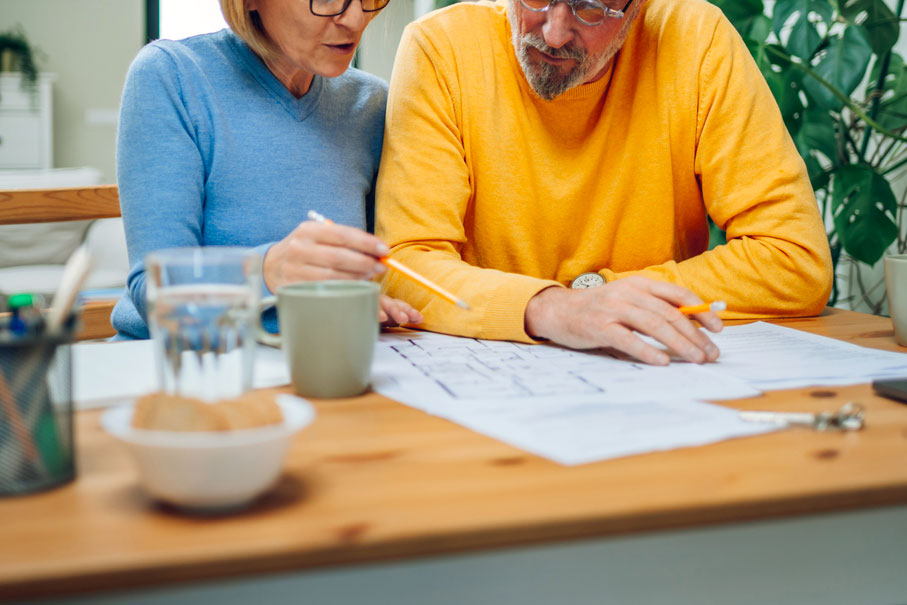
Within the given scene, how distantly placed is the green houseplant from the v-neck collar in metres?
1.14

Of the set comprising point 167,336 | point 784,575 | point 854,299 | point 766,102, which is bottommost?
point 854,299

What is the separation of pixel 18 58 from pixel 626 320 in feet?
18.2

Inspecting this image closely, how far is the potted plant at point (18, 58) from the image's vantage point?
5230 mm

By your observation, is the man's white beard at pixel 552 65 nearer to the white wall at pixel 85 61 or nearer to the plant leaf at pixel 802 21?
the plant leaf at pixel 802 21

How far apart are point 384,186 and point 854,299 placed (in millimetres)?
1564

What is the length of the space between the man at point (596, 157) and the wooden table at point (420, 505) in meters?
0.56

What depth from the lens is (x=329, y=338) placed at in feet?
2.35

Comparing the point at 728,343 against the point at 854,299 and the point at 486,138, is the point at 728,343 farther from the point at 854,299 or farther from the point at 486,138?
the point at 854,299

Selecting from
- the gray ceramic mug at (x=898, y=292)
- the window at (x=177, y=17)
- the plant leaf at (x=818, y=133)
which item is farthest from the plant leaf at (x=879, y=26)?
the window at (x=177, y=17)

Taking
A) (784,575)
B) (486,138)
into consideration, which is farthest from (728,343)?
(486,138)

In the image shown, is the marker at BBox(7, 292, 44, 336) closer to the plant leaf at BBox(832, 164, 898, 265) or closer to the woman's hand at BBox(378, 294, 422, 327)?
the woman's hand at BBox(378, 294, 422, 327)

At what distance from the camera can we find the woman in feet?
3.53

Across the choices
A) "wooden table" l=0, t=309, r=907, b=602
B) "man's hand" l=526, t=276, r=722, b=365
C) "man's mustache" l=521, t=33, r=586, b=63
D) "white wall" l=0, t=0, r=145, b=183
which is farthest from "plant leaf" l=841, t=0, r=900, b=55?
"white wall" l=0, t=0, r=145, b=183

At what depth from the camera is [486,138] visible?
1.34 meters
